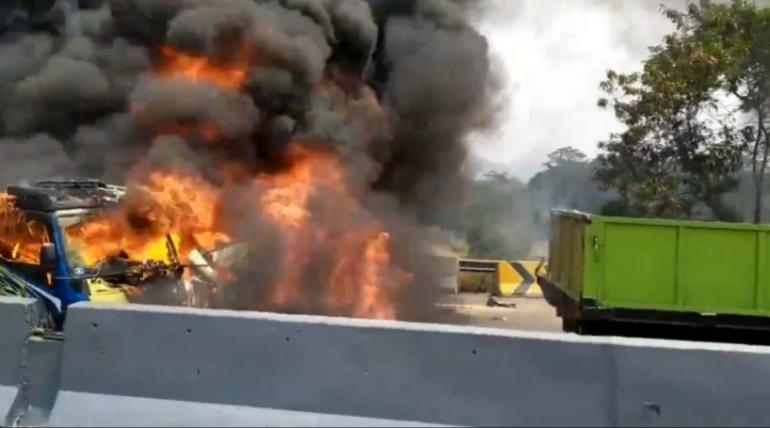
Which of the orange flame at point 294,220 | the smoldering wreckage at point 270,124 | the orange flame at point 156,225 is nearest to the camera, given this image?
the orange flame at point 156,225

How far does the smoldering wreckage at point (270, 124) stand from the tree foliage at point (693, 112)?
280 centimetres

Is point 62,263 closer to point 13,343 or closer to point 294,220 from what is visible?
point 13,343

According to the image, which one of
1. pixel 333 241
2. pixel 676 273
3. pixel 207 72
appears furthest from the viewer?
pixel 207 72

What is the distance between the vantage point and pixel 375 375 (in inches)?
174

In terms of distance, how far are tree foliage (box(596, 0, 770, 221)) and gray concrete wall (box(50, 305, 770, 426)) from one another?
11.8 meters

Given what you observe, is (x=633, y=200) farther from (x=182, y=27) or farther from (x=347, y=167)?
(x=182, y=27)

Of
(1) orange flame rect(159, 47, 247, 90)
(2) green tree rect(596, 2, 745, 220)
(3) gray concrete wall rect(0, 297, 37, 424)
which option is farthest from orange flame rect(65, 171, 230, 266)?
(2) green tree rect(596, 2, 745, 220)

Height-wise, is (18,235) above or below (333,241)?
above

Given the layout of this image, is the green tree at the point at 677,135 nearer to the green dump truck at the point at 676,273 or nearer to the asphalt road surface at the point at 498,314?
the asphalt road surface at the point at 498,314

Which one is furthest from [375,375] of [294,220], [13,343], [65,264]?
[294,220]

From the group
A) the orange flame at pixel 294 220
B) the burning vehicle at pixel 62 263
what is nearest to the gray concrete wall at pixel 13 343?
the burning vehicle at pixel 62 263

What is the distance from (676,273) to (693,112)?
6.69 metres

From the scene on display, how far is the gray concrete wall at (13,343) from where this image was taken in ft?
15.8

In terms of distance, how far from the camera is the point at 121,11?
47.0 feet
